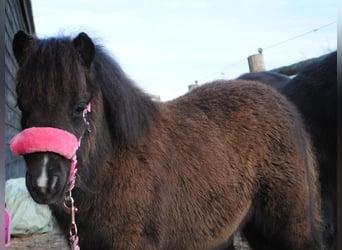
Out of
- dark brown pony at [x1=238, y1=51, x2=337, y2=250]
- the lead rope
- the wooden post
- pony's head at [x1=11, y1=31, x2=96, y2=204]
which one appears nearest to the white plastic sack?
the lead rope

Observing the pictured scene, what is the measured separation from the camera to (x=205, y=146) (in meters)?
3.19

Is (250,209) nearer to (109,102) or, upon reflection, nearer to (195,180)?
(195,180)

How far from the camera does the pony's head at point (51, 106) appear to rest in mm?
2029

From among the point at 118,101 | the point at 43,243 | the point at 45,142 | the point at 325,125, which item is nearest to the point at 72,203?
the point at 45,142

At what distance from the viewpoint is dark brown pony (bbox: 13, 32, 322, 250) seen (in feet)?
7.44

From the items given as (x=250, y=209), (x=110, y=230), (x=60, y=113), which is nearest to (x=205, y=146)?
(x=250, y=209)

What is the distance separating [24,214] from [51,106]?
460 cm

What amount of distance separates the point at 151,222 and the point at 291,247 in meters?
1.47

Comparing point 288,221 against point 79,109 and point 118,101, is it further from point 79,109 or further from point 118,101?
point 79,109

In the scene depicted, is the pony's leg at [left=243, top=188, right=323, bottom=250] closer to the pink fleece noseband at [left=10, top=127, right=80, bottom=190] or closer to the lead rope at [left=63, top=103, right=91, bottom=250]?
the lead rope at [left=63, top=103, right=91, bottom=250]

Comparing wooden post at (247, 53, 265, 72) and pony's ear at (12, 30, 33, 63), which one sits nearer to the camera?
pony's ear at (12, 30, 33, 63)

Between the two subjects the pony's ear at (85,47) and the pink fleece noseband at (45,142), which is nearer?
the pink fleece noseband at (45,142)

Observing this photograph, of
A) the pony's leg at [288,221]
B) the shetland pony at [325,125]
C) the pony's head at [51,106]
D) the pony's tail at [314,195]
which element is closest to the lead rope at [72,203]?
the pony's head at [51,106]

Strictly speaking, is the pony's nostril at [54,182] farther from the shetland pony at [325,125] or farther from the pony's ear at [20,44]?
the shetland pony at [325,125]
